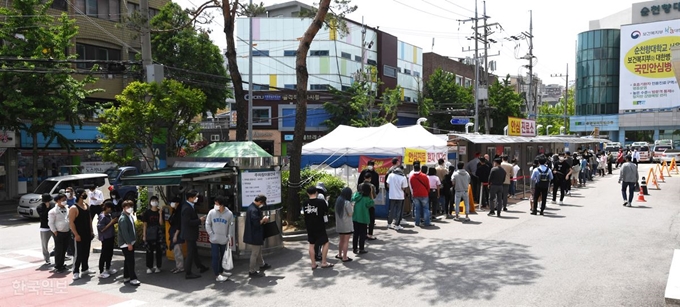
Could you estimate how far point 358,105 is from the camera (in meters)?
40.2

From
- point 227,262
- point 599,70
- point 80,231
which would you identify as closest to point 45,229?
point 80,231

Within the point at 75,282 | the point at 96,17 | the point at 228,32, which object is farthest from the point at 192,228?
the point at 96,17

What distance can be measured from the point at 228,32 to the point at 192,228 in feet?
23.6

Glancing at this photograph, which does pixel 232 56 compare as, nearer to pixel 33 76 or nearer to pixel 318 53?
pixel 33 76

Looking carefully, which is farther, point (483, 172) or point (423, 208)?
point (483, 172)

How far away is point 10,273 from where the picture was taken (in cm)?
1020

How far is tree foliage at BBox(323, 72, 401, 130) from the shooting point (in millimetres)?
40906

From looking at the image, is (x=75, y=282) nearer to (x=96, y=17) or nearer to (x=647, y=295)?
(x=647, y=295)

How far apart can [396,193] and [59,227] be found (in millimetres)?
7945

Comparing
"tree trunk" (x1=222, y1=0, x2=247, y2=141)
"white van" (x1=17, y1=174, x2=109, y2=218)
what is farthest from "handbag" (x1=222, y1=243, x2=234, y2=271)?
"white van" (x1=17, y1=174, x2=109, y2=218)

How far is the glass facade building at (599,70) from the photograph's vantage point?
69250mm

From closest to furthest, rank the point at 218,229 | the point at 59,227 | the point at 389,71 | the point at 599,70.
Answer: the point at 218,229 < the point at 59,227 < the point at 389,71 < the point at 599,70

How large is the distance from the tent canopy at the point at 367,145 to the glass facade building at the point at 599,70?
61080mm

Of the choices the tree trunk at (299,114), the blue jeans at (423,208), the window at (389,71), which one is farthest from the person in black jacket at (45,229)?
the window at (389,71)
